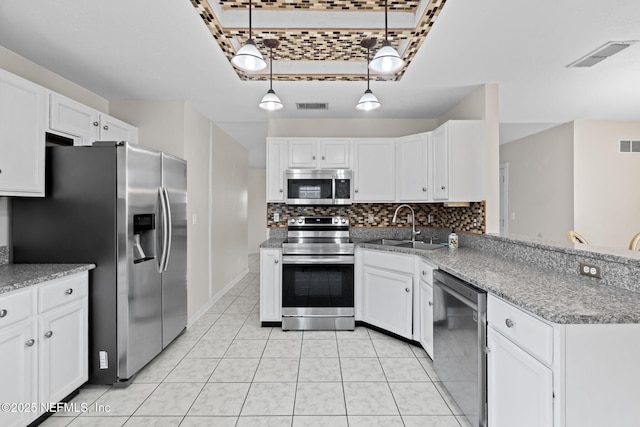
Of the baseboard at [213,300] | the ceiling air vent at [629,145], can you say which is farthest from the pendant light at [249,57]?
the ceiling air vent at [629,145]

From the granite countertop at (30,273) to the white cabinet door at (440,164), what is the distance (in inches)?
122

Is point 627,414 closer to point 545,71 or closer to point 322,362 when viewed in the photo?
point 322,362

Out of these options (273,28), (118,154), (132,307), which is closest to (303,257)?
(132,307)

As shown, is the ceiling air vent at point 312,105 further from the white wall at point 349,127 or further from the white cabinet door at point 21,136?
the white cabinet door at point 21,136

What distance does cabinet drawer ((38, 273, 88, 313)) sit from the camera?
71.4 inches

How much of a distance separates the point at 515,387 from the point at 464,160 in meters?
2.16

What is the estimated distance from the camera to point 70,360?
2.01m

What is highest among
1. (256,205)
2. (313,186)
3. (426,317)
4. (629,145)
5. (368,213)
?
(629,145)

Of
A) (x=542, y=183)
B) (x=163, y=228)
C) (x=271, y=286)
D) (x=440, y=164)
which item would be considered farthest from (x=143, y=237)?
(x=542, y=183)

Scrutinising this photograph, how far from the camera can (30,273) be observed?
1887 millimetres

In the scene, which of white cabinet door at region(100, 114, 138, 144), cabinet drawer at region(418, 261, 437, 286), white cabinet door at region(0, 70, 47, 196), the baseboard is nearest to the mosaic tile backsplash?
cabinet drawer at region(418, 261, 437, 286)

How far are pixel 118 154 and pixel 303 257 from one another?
1.90 m

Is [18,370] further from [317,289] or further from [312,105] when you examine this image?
[312,105]

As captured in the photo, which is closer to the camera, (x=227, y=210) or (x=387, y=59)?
(x=387, y=59)
